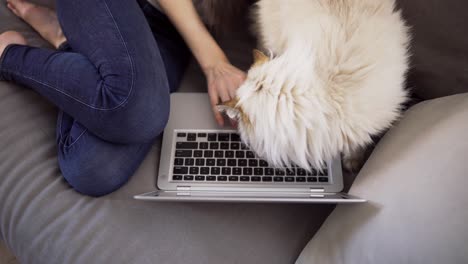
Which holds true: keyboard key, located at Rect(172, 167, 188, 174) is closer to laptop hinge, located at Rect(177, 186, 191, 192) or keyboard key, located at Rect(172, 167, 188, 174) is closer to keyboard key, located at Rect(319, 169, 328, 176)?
laptop hinge, located at Rect(177, 186, 191, 192)

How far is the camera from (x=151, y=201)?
868 mm

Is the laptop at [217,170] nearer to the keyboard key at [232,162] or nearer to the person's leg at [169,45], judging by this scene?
the keyboard key at [232,162]

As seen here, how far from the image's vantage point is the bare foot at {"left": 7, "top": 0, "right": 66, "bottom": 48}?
1.06 m

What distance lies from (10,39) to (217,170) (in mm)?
739

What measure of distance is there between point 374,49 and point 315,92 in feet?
0.55

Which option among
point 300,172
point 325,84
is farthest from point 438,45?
point 300,172

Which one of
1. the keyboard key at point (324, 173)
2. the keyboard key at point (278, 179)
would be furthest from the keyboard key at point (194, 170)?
the keyboard key at point (324, 173)

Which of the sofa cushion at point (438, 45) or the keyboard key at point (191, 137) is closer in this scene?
the sofa cushion at point (438, 45)

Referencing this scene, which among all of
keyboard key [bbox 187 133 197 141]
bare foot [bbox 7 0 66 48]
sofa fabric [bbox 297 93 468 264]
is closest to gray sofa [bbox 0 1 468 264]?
sofa fabric [bbox 297 93 468 264]

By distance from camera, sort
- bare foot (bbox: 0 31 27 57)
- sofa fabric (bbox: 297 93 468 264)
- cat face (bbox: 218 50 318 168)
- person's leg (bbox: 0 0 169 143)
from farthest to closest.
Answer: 1. bare foot (bbox: 0 31 27 57)
2. person's leg (bbox: 0 0 169 143)
3. cat face (bbox: 218 50 318 168)
4. sofa fabric (bbox: 297 93 468 264)

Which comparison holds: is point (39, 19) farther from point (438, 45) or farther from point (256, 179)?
point (438, 45)

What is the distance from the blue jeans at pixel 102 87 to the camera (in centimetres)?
82

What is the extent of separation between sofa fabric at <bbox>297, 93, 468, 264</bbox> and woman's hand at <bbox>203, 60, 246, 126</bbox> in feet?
1.23

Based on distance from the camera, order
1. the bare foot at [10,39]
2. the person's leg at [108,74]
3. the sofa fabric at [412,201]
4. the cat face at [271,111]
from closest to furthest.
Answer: the sofa fabric at [412,201], the cat face at [271,111], the person's leg at [108,74], the bare foot at [10,39]
